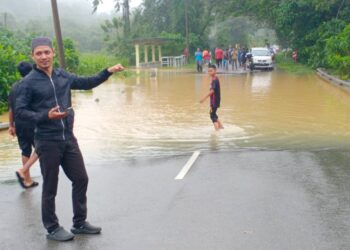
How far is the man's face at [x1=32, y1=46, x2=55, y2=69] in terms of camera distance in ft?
17.9

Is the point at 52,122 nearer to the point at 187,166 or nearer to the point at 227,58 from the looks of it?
the point at 187,166

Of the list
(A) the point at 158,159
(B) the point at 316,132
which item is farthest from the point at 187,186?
(B) the point at 316,132

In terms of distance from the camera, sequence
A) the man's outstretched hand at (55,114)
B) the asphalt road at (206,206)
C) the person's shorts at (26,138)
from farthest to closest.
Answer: the person's shorts at (26,138) → the asphalt road at (206,206) → the man's outstretched hand at (55,114)

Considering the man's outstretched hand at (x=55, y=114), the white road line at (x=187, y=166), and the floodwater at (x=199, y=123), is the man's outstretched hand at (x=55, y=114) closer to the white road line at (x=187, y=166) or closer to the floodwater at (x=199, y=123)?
the white road line at (x=187, y=166)

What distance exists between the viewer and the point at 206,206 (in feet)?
21.8

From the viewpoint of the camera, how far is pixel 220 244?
5.34 m

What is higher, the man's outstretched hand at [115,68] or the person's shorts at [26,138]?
the man's outstretched hand at [115,68]

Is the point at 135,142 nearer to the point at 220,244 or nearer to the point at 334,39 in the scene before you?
the point at 220,244

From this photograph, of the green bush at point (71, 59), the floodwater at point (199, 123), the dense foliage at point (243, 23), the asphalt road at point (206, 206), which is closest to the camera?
the asphalt road at point (206, 206)

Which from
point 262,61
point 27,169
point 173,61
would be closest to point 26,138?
point 27,169

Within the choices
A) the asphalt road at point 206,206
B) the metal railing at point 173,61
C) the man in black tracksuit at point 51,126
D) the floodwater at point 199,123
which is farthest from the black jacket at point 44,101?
the metal railing at point 173,61

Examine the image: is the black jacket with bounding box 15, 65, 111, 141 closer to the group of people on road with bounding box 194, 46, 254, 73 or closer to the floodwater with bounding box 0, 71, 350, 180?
the floodwater with bounding box 0, 71, 350, 180

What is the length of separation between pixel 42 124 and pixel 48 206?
0.81 metres

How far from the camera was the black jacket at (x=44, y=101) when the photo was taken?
211 inches
